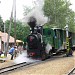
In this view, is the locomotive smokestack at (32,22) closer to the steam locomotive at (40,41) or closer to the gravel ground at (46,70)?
the steam locomotive at (40,41)

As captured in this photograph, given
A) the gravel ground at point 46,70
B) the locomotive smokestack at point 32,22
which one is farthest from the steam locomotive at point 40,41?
the gravel ground at point 46,70

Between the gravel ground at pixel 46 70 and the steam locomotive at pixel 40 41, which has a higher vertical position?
the steam locomotive at pixel 40 41

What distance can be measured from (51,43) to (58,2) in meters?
40.4

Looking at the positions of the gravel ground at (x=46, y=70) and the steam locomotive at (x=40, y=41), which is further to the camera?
the steam locomotive at (x=40, y=41)

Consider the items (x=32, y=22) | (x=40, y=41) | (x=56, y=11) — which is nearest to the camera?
(x=40, y=41)

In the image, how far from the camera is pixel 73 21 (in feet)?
248

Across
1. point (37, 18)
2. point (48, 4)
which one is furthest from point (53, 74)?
point (48, 4)

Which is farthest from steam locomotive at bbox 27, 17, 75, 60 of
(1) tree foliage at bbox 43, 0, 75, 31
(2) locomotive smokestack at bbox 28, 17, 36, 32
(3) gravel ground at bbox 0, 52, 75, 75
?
(1) tree foliage at bbox 43, 0, 75, 31

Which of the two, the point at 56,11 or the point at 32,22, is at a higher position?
the point at 56,11

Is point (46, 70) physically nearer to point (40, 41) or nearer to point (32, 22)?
point (40, 41)

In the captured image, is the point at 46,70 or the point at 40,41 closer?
the point at 46,70

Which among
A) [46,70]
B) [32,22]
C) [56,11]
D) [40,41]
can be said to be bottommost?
[46,70]

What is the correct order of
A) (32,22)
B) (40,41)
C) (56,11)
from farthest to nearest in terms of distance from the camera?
1. (56,11)
2. (32,22)
3. (40,41)

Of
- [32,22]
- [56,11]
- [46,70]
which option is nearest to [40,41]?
[32,22]
